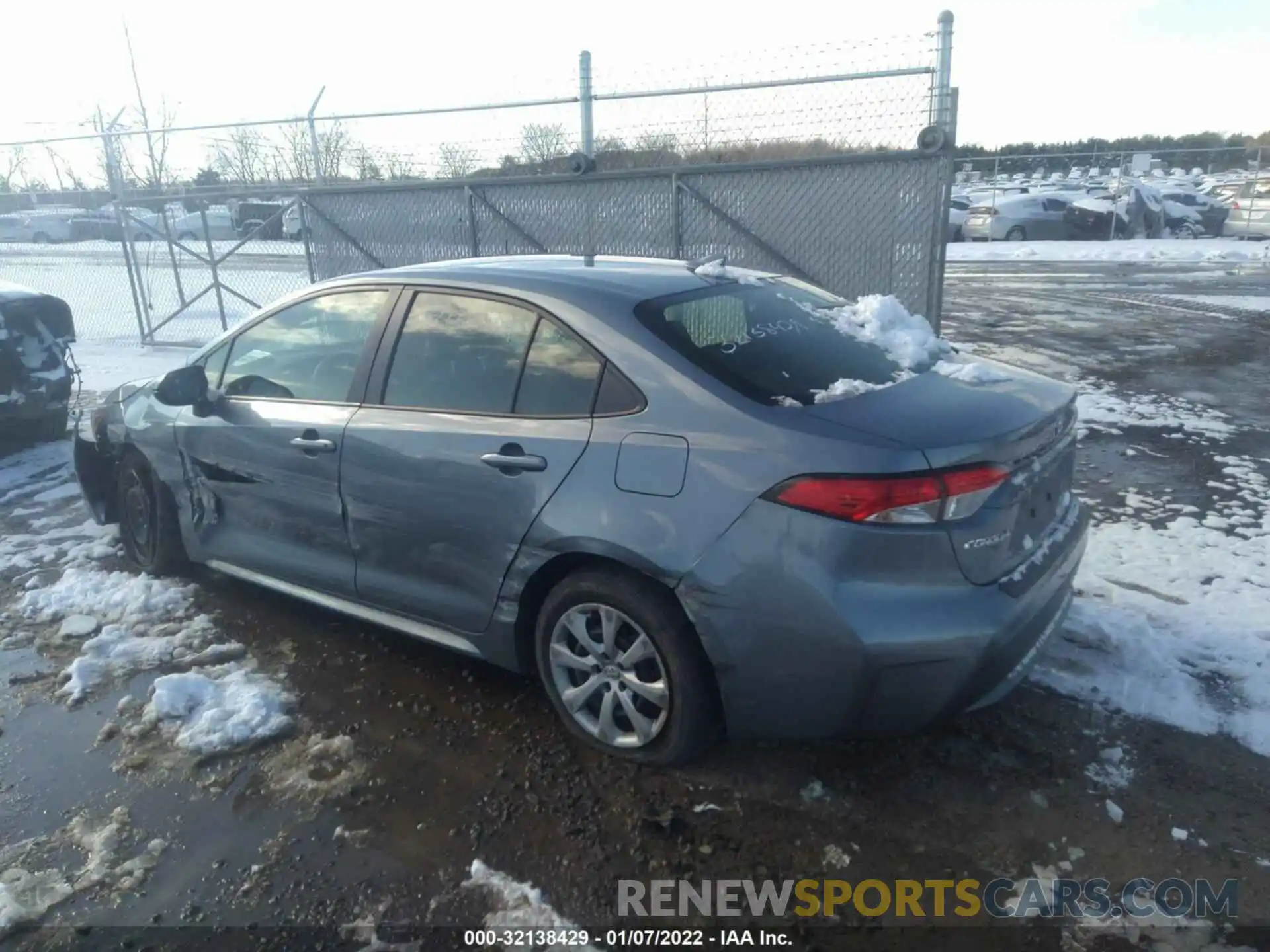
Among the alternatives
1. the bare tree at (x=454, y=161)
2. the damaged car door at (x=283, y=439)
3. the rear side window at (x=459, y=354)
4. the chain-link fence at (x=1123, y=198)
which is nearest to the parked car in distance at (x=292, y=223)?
the bare tree at (x=454, y=161)

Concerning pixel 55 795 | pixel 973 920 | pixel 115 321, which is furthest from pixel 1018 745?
pixel 115 321

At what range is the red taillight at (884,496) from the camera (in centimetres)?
255

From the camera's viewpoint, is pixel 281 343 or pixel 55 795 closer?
pixel 55 795

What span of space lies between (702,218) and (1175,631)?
5.21m

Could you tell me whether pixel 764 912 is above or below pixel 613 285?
below

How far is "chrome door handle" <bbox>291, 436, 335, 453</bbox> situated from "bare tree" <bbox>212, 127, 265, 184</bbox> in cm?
799

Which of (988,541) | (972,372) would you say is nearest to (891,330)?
(972,372)

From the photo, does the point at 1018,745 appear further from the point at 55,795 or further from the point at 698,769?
the point at 55,795

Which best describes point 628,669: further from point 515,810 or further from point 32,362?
point 32,362

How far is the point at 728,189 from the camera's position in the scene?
25.1 feet

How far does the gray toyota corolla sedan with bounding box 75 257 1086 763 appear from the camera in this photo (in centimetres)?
261

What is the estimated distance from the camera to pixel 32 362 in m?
6.98

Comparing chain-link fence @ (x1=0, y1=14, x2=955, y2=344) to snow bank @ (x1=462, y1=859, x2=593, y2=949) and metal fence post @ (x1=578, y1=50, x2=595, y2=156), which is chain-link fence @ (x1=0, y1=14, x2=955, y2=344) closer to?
metal fence post @ (x1=578, y1=50, x2=595, y2=156)

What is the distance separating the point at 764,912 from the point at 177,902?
1643 mm
